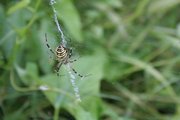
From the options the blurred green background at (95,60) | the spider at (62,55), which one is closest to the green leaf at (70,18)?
the blurred green background at (95,60)

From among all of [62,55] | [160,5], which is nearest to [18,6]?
[62,55]

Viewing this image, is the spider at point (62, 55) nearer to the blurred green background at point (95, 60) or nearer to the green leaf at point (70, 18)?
the blurred green background at point (95, 60)

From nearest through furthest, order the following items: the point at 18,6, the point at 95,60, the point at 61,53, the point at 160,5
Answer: the point at 61,53
the point at 18,6
the point at 95,60
the point at 160,5

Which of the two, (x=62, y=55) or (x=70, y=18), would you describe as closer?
(x=62, y=55)

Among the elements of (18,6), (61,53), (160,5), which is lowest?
(61,53)

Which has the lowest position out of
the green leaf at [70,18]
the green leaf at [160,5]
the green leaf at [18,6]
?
the green leaf at [18,6]

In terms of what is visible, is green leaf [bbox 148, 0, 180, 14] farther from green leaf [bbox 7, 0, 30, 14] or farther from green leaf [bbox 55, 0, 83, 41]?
green leaf [bbox 7, 0, 30, 14]

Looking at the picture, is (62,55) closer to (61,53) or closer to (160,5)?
(61,53)

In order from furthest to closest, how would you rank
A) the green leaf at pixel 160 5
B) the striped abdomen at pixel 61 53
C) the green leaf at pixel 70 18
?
1. the green leaf at pixel 160 5
2. the green leaf at pixel 70 18
3. the striped abdomen at pixel 61 53

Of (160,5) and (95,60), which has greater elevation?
(160,5)
